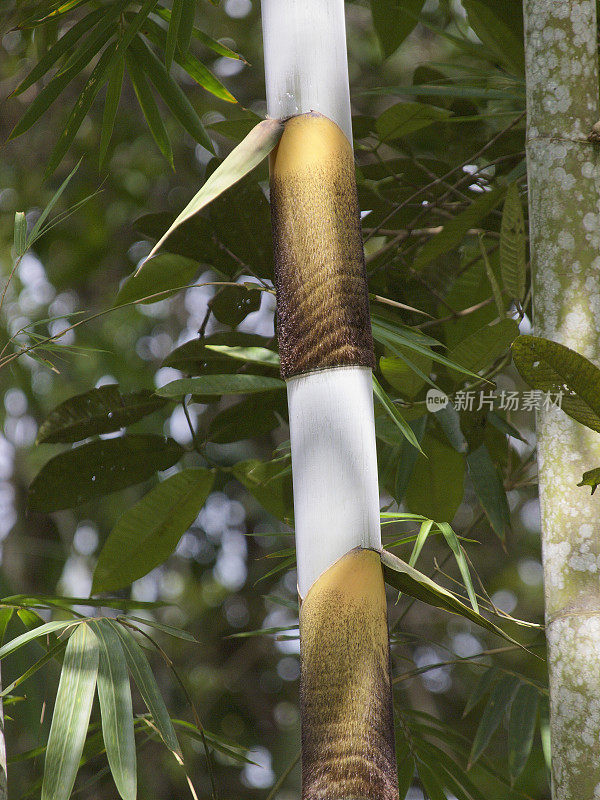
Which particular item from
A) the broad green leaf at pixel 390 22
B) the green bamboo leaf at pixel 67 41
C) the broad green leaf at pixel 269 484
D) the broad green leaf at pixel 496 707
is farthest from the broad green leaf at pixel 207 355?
the broad green leaf at pixel 496 707

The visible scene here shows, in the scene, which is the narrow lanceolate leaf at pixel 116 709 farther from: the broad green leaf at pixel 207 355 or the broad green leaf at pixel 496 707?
the broad green leaf at pixel 496 707

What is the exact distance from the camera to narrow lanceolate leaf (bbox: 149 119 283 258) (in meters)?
0.54

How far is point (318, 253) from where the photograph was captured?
0.55 metres

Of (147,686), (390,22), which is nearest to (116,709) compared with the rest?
(147,686)

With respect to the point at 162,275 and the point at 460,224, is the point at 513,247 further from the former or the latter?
the point at 162,275

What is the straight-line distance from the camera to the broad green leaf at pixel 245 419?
1.25 m

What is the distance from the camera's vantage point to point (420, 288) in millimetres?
1356

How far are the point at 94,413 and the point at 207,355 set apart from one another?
0.57 ft

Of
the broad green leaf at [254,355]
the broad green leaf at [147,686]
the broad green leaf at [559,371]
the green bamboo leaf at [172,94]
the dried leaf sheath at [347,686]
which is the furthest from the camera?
the green bamboo leaf at [172,94]

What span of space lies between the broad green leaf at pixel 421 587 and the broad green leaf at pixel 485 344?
0.44 meters

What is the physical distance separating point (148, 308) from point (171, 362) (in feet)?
4.82

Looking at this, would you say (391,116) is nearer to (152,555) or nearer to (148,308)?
(152,555)

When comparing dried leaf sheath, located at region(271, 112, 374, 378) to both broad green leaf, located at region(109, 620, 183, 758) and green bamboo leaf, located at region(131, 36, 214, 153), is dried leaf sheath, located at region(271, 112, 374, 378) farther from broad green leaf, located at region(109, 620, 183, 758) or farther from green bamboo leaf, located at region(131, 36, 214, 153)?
green bamboo leaf, located at region(131, 36, 214, 153)

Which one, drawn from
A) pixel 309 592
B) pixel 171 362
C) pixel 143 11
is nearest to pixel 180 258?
pixel 171 362
